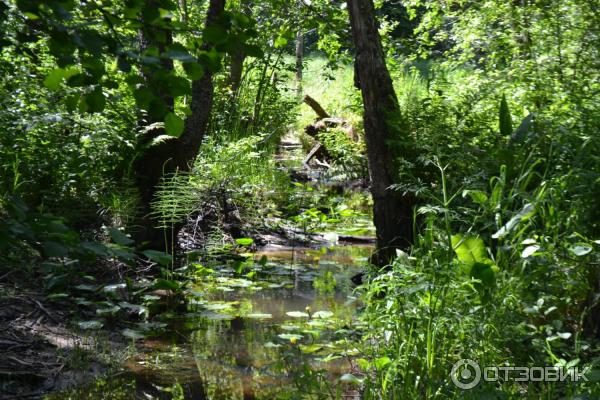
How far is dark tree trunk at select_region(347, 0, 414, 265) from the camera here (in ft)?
18.7

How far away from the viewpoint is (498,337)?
10.9 feet

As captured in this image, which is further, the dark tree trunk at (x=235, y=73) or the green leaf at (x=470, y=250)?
the dark tree trunk at (x=235, y=73)

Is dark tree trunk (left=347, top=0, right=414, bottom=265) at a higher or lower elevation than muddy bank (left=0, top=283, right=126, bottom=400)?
higher

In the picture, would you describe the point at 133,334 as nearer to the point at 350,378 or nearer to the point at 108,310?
the point at 108,310

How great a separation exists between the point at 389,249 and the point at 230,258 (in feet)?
6.30

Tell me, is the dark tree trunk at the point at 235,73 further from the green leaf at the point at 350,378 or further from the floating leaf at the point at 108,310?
the green leaf at the point at 350,378

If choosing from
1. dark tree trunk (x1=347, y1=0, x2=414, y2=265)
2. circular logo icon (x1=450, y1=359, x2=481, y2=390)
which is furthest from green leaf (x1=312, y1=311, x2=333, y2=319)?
circular logo icon (x1=450, y1=359, x2=481, y2=390)

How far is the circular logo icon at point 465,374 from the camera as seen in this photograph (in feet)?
9.96

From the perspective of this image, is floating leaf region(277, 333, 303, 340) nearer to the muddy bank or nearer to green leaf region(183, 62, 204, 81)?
the muddy bank

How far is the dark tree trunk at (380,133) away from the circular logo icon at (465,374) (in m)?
2.50

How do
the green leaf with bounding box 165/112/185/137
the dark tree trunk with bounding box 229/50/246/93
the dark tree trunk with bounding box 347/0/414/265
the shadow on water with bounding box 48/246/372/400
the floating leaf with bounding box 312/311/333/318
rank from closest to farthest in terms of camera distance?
the green leaf with bounding box 165/112/185/137 → the shadow on water with bounding box 48/246/372/400 → the floating leaf with bounding box 312/311/333/318 → the dark tree trunk with bounding box 347/0/414/265 → the dark tree trunk with bounding box 229/50/246/93

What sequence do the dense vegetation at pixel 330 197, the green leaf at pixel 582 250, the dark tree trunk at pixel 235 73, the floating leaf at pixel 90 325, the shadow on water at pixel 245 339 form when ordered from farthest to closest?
1. the dark tree trunk at pixel 235 73
2. the floating leaf at pixel 90 325
3. the shadow on water at pixel 245 339
4. the green leaf at pixel 582 250
5. the dense vegetation at pixel 330 197

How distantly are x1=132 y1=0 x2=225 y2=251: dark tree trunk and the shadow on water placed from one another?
0.64m

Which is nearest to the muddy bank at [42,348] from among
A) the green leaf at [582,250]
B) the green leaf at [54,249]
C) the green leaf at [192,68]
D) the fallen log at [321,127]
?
the green leaf at [54,249]
